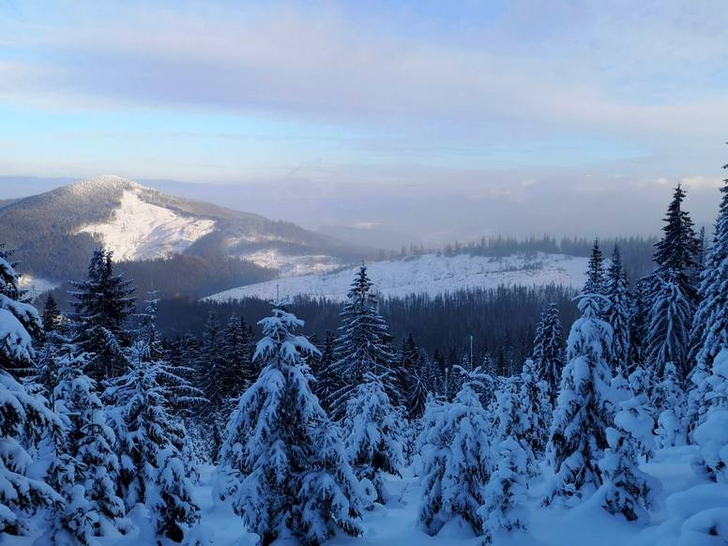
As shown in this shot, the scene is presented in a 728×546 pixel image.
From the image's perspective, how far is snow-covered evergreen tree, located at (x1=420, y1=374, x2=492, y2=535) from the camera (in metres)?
15.4

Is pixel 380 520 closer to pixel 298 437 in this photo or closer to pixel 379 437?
pixel 379 437

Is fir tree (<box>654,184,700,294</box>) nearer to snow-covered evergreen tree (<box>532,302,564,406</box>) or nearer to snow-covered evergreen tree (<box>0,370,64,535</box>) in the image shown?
snow-covered evergreen tree (<box>532,302,564,406</box>)

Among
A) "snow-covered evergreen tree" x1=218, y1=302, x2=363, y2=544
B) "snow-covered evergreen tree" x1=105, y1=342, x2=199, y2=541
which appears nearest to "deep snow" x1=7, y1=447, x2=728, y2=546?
"snow-covered evergreen tree" x1=105, y1=342, x2=199, y2=541

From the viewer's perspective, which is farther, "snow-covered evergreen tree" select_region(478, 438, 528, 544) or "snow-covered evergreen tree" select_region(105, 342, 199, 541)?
"snow-covered evergreen tree" select_region(105, 342, 199, 541)

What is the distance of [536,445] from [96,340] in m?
25.6

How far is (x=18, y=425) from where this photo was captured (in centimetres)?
1049

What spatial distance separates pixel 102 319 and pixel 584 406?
22.7 m

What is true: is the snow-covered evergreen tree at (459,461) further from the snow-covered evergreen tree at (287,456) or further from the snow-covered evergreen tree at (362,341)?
the snow-covered evergreen tree at (362,341)

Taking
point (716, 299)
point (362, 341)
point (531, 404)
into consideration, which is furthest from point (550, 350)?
point (362, 341)

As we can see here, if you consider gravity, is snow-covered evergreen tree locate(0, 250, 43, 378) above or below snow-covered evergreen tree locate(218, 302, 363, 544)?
above

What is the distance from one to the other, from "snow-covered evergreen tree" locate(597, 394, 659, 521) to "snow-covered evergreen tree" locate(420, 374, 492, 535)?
335cm

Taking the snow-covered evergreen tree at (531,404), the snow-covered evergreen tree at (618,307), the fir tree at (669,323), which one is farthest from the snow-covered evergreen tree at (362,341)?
the fir tree at (669,323)

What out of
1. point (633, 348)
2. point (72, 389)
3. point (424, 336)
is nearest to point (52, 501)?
point (72, 389)

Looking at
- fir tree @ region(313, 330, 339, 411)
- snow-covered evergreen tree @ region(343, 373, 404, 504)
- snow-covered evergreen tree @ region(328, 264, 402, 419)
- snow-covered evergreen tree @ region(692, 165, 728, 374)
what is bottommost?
fir tree @ region(313, 330, 339, 411)
